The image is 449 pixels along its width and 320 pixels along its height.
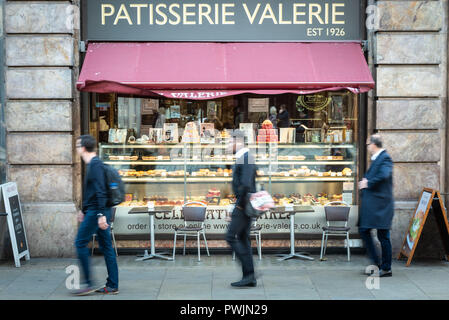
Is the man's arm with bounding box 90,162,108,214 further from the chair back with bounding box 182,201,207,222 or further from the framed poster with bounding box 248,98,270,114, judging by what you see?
the framed poster with bounding box 248,98,270,114

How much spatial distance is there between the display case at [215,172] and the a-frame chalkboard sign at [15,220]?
1.86 meters

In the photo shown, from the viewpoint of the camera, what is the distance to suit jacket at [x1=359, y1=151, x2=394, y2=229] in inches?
292

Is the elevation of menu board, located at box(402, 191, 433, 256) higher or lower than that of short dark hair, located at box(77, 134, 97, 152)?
lower

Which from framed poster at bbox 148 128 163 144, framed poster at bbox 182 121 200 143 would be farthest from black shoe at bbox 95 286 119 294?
framed poster at bbox 182 121 200 143

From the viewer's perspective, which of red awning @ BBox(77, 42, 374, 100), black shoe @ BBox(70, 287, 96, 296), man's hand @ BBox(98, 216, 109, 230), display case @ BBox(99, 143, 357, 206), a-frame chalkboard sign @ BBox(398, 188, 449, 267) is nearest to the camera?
man's hand @ BBox(98, 216, 109, 230)

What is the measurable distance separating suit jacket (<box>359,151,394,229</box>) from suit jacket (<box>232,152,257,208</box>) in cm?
172

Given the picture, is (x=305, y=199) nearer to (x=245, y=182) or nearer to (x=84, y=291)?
(x=245, y=182)

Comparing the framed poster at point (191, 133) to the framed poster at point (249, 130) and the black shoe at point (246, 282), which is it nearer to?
the framed poster at point (249, 130)

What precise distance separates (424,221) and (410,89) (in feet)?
7.01

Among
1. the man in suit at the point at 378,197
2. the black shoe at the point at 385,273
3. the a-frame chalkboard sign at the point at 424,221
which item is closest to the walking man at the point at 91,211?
the man in suit at the point at 378,197

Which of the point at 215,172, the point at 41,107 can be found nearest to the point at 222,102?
the point at 215,172

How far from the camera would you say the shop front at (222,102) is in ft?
28.7

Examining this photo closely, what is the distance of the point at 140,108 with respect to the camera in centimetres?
972

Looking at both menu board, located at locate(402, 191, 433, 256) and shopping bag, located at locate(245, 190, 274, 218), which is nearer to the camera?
shopping bag, located at locate(245, 190, 274, 218)
